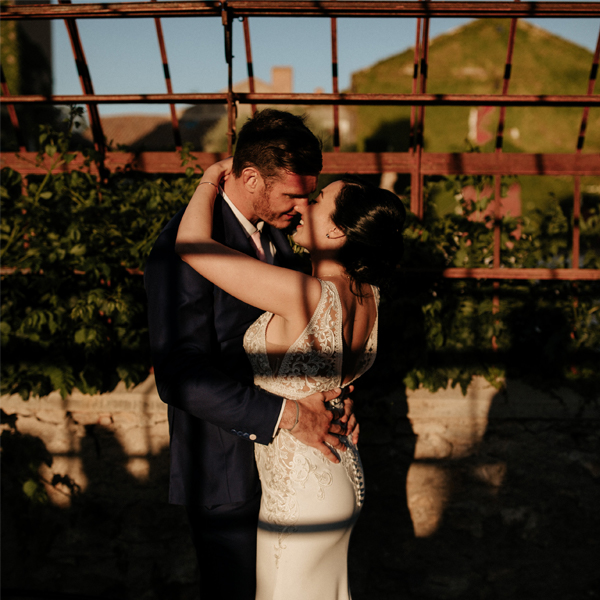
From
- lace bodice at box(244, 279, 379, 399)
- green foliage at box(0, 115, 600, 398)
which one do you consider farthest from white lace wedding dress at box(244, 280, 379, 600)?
green foliage at box(0, 115, 600, 398)

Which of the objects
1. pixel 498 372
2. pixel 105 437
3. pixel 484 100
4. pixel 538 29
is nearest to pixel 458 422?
pixel 498 372

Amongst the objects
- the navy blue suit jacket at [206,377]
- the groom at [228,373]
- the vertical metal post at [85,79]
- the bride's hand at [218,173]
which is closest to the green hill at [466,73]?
the vertical metal post at [85,79]

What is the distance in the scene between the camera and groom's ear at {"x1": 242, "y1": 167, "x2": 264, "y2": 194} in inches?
70.1

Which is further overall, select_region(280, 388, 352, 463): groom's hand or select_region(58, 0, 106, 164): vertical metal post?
select_region(58, 0, 106, 164): vertical metal post

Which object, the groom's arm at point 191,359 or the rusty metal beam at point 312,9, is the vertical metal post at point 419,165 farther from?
the groom's arm at point 191,359

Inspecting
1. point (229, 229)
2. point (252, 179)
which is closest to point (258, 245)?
point (229, 229)

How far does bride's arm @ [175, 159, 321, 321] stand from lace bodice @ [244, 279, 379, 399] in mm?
53

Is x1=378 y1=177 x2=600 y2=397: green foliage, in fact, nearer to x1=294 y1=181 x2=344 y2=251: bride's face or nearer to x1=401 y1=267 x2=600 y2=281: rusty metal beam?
x1=401 y1=267 x2=600 y2=281: rusty metal beam

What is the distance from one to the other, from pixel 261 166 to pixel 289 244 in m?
0.52

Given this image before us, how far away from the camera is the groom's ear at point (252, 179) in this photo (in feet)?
5.84

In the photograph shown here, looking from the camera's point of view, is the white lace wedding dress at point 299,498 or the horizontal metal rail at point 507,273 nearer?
the white lace wedding dress at point 299,498

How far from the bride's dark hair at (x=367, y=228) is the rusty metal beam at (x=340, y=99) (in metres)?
0.85

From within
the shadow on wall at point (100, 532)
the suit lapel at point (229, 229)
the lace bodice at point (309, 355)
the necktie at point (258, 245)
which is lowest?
the shadow on wall at point (100, 532)

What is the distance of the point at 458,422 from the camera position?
2611mm
